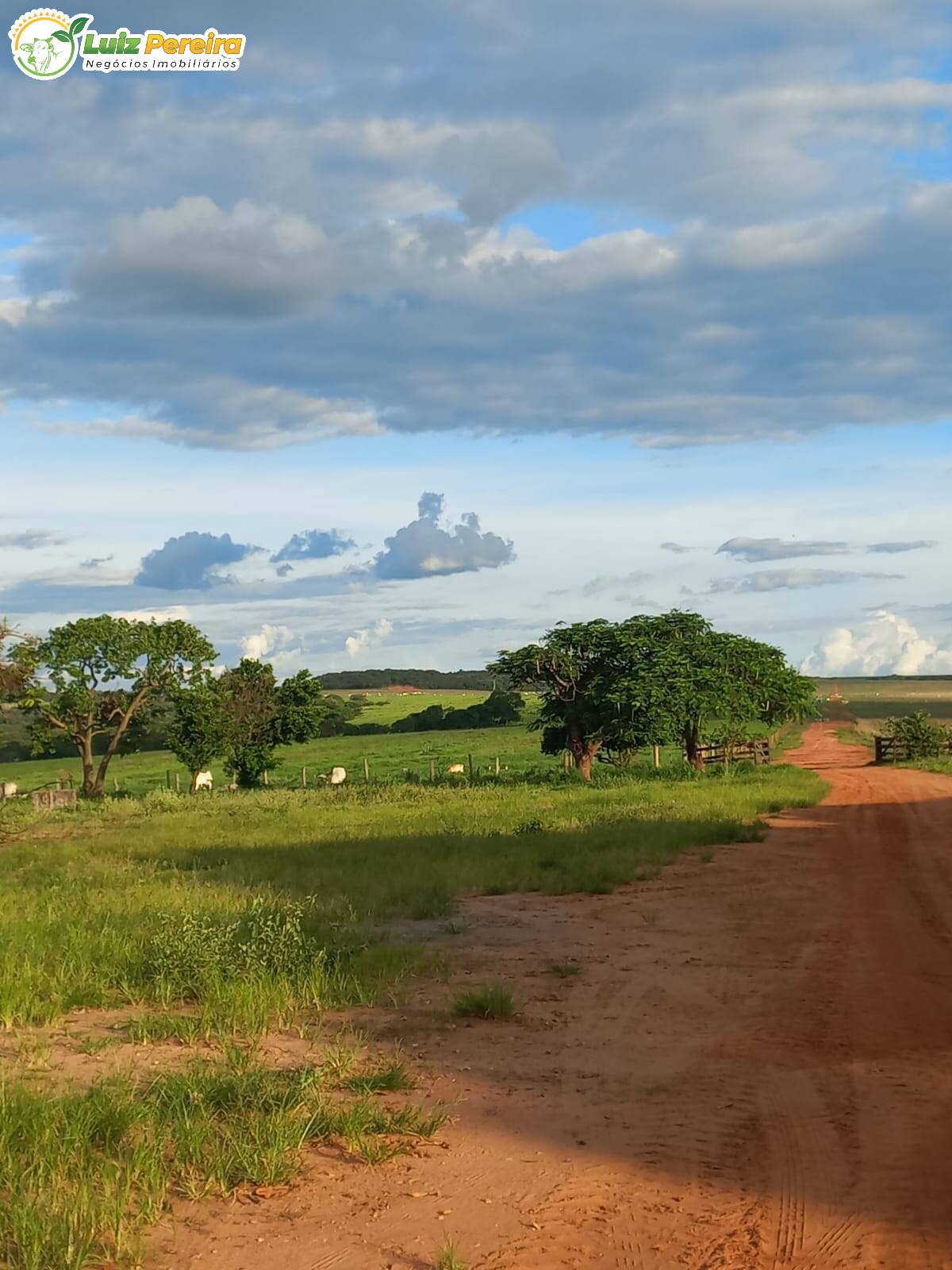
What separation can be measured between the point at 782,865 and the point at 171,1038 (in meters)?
11.8

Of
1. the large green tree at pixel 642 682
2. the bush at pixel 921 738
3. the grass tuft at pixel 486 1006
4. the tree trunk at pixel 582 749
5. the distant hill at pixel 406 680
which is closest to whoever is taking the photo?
the grass tuft at pixel 486 1006

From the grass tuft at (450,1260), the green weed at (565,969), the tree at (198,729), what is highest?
the tree at (198,729)

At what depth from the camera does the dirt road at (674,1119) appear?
5145 millimetres

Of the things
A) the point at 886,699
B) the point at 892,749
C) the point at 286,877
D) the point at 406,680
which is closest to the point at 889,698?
the point at 886,699

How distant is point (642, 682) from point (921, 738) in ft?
54.6

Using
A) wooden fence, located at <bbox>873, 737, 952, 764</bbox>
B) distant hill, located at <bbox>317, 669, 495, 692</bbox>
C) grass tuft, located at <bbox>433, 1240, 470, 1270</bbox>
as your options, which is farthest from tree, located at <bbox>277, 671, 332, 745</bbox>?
distant hill, located at <bbox>317, 669, 495, 692</bbox>

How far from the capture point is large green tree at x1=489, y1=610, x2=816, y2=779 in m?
40.3

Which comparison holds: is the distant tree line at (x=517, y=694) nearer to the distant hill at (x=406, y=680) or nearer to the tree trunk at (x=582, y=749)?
the tree trunk at (x=582, y=749)

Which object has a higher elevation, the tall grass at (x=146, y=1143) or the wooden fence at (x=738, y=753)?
the tall grass at (x=146, y=1143)

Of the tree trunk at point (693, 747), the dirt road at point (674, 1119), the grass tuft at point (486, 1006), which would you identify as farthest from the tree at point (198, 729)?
the grass tuft at point (486, 1006)

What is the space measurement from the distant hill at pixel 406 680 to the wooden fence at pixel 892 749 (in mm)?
109419

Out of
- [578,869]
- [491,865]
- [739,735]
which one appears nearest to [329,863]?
[491,865]

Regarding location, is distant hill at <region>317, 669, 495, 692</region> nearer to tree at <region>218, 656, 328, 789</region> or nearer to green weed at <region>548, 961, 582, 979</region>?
tree at <region>218, 656, 328, 789</region>

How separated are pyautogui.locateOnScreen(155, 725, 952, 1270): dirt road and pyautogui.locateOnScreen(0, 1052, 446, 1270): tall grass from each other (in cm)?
23
